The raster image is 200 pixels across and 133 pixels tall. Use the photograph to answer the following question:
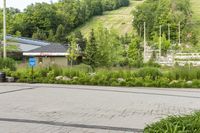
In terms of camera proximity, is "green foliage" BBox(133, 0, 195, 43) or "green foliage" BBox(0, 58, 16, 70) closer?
"green foliage" BBox(0, 58, 16, 70)

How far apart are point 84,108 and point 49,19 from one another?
4170 inches

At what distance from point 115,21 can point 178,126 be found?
12854 cm

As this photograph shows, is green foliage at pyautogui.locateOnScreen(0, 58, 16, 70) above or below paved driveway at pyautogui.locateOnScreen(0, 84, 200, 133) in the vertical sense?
above

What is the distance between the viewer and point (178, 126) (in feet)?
16.3

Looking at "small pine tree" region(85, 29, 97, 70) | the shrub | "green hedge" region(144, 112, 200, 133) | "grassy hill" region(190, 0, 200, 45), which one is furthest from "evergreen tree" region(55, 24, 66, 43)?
"green hedge" region(144, 112, 200, 133)

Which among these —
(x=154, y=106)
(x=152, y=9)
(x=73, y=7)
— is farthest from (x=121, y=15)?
(x=154, y=106)

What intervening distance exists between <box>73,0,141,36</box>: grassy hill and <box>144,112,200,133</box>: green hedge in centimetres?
10852

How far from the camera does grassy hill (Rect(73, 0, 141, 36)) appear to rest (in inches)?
4697

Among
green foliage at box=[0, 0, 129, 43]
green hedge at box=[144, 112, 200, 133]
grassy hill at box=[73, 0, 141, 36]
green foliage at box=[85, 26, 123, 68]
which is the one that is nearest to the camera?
green hedge at box=[144, 112, 200, 133]

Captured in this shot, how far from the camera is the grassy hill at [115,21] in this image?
119 m

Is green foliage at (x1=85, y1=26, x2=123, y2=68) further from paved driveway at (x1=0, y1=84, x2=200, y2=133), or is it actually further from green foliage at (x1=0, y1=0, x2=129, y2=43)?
green foliage at (x1=0, y1=0, x2=129, y2=43)

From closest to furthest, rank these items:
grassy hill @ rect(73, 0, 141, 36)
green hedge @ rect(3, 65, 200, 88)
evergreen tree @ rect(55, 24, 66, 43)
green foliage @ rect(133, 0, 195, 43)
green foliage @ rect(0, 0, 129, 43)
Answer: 1. green hedge @ rect(3, 65, 200, 88)
2. green foliage @ rect(133, 0, 195, 43)
3. green foliage @ rect(0, 0, 129, 43)
4. evergreen tree @ rect(55, 24, 66, 43)
5. grassy hill @ rect(73, 0, 141, 36)

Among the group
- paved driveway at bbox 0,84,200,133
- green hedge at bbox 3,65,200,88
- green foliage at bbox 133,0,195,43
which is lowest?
paved driveway at bbox 0,84,200,133

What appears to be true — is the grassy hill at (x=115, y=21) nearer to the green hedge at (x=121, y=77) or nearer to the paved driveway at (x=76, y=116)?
the green hedge at (x=121, y=77)
